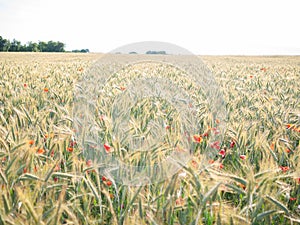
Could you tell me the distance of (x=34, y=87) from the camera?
4.73 metres

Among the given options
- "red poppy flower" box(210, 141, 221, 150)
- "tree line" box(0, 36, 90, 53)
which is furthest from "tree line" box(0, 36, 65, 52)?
"red poppy flower" box(210, 141, 221, 150)

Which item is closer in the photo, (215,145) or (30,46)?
(215,145)

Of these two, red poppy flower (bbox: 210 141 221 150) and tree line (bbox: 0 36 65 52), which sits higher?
tree line (bbox: 0 36 65 52)

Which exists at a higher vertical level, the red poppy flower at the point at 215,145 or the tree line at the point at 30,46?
the tree line at the point at 30,46

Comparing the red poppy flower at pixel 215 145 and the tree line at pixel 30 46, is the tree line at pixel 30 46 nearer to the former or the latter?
the tree line at pixel 30 46

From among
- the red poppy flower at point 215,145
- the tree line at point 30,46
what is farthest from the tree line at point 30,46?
the red poppy flower at point 215,145

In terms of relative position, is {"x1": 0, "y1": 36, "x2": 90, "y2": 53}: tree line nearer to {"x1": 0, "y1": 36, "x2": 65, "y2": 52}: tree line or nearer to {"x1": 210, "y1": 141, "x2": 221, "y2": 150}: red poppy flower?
{"x1": 0, "y1": 36, "x2": 65, "y2": 52}: tree line

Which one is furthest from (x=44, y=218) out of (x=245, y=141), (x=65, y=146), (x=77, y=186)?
(x=245, y=141)

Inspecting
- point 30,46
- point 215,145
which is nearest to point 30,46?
point 30,46

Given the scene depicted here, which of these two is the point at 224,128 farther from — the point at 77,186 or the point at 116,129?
the point at 77,186

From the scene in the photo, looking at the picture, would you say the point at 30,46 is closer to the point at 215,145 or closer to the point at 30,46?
the point at 30,46

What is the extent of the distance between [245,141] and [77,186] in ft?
3.73

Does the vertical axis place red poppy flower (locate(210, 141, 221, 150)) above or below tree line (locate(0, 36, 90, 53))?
below

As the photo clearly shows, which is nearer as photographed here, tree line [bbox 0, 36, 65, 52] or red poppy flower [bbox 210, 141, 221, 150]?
red poppy flower [bbox 210, 141, 221, 150]
